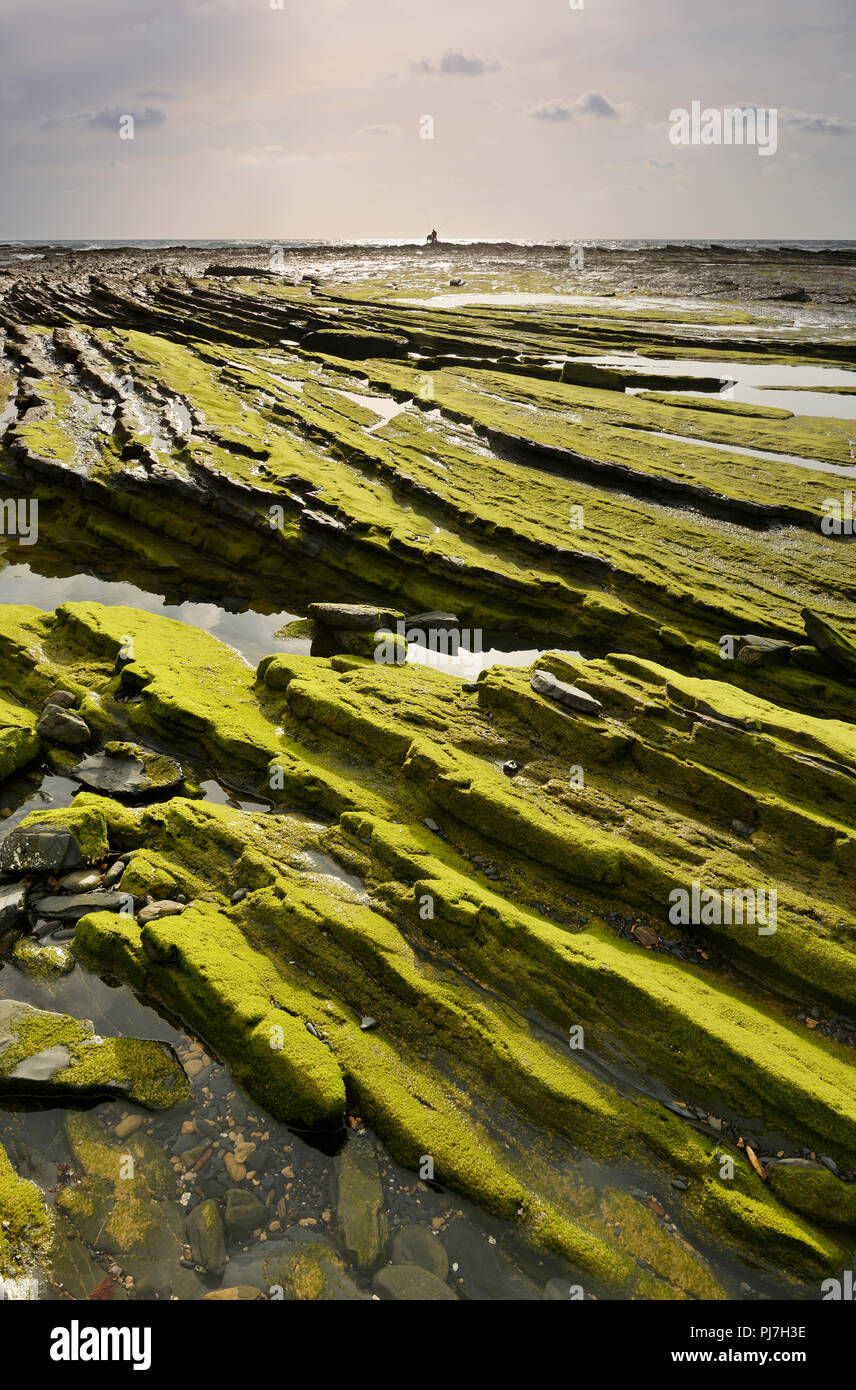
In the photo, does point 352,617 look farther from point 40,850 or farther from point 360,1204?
point 360,1204

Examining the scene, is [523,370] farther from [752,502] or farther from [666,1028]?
[666,1028]

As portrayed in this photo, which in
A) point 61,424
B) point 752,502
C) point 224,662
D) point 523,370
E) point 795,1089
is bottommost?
point 795,1089

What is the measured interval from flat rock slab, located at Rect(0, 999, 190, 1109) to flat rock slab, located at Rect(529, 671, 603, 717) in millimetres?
11144

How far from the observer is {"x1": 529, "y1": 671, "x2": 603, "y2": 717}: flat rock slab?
665 inches

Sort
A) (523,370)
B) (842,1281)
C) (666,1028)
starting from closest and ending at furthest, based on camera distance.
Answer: (842,1281) → (666,1028) → (523,370)

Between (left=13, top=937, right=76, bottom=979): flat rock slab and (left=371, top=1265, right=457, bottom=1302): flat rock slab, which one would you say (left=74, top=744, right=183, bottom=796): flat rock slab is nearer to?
(left=13, top=937, right=76, bottom=979): flat rock slab

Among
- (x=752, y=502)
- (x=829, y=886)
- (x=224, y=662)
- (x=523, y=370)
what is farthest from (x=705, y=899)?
(x=523, y=370)

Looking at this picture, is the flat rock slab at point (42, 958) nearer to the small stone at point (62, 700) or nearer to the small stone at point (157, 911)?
the small stone at point (157, 911)

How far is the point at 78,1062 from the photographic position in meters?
10.7

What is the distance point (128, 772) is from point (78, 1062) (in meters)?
7.60

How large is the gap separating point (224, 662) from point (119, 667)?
119 inches

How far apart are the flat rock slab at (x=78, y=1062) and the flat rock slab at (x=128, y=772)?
5.93 meters

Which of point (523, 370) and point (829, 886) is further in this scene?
point (523, 370)

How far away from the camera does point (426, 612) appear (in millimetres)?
26609
